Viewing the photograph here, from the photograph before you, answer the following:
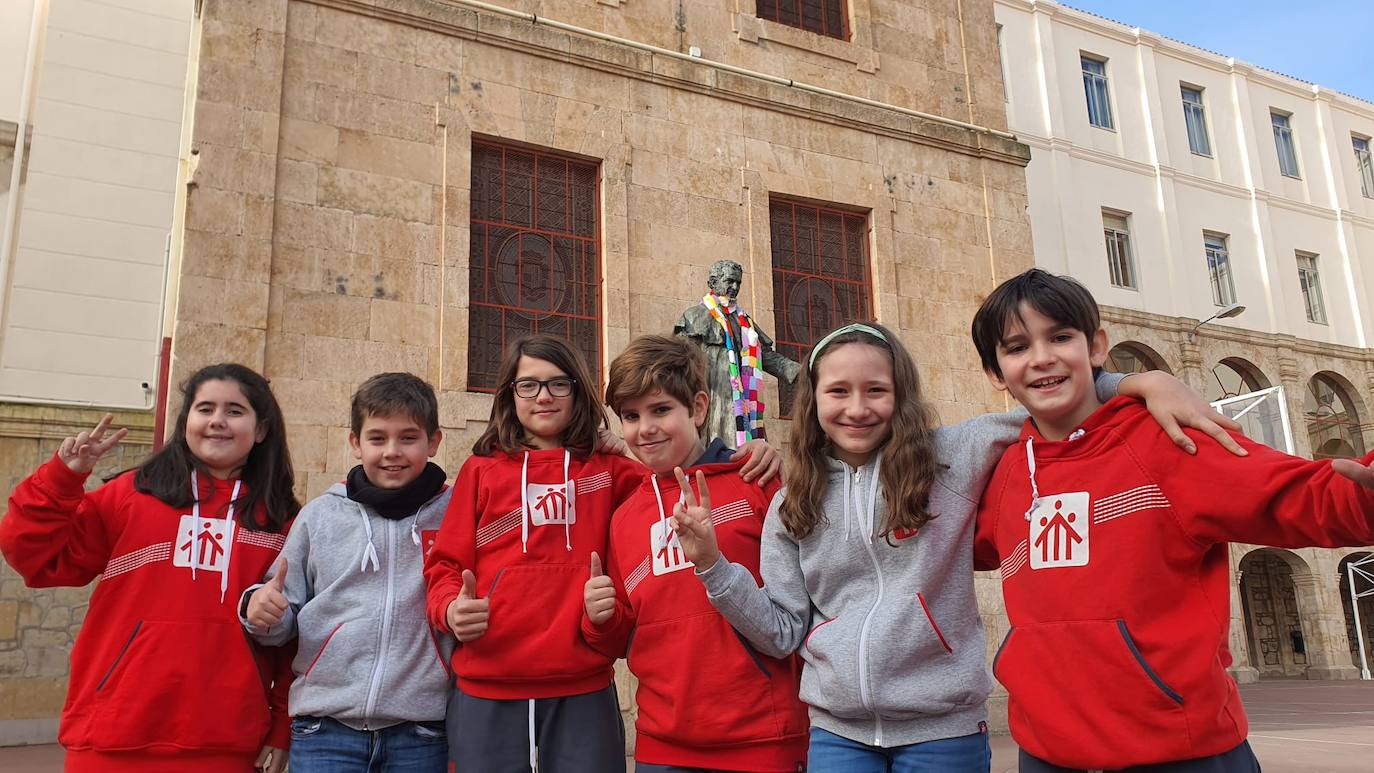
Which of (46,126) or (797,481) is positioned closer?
(797,481)

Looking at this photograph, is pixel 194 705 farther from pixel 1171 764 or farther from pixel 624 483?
pixel 1171 764

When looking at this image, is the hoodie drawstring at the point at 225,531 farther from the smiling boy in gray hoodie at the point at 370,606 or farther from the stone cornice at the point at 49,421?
the stone cornice at the point at 49,421

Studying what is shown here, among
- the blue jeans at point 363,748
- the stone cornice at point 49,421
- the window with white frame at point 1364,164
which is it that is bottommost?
the blue jeans at point 363,748

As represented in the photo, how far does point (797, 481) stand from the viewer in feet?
8.73

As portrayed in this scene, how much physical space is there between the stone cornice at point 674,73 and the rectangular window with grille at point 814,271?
1048 mm

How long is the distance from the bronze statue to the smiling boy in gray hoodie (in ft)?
13.2

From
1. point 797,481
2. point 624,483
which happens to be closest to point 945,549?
point 797,481

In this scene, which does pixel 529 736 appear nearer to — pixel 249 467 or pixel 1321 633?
pixel 249 467

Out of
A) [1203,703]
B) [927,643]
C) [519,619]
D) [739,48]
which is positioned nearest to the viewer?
[1203,703]

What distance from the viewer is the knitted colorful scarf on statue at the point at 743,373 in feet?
23.8

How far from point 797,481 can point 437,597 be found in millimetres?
1205

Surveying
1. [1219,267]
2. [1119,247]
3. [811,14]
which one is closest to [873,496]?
[811,14]

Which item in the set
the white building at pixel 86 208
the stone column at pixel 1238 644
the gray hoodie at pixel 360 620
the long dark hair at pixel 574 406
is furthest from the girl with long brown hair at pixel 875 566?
the stone column at pixel 1238 644

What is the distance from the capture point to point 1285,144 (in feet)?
82.5
